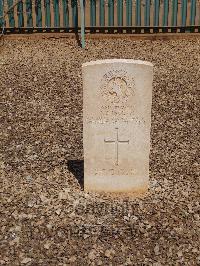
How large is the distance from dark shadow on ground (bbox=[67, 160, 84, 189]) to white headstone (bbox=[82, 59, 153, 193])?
34 cm

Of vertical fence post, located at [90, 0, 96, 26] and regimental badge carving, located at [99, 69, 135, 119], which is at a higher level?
vertical fence post, located at [90, 0, 96, 26]

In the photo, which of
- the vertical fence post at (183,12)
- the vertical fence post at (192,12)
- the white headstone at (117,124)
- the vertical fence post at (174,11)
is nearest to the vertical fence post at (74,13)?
the vertical fence post at (174,11)

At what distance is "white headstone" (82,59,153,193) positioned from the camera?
16.2 ft

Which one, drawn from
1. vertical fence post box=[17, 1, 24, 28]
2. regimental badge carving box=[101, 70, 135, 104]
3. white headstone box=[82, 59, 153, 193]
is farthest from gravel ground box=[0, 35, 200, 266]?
vertical fence post box=[17, 1, 24, 28]

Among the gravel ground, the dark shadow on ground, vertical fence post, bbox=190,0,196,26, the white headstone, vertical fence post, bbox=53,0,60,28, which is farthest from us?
vertical fence post, bbox=53,0,60,28

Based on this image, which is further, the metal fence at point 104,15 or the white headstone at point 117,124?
the metal fence at point 104,15

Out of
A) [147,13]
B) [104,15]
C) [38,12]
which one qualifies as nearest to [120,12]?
[104,15]

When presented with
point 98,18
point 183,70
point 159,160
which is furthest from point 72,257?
point 98,18

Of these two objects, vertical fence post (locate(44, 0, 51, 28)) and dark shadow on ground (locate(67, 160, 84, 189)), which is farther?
vertical fence post (locate(44, 0, 51, 28))

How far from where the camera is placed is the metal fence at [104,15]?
1198cm

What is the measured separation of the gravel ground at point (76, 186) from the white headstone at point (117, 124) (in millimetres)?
259

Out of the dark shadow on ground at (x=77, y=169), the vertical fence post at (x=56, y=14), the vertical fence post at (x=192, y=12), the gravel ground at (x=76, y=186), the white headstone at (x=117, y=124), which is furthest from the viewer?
the vertical fence post at (x=56, y=14)

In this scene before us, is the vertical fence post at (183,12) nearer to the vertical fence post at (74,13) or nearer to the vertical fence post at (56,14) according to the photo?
the vertical fence post at (74,13)

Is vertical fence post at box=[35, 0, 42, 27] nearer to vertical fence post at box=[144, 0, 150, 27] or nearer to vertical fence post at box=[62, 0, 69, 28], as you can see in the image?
vertical fence post at box=[62, 0, 69, 28]
